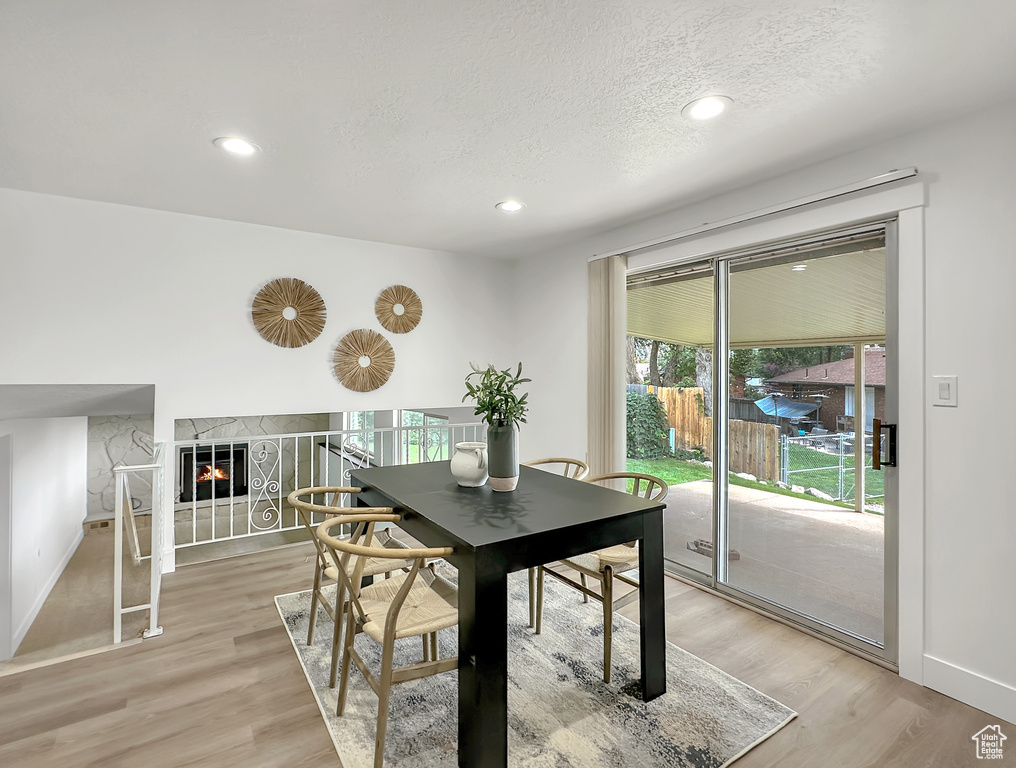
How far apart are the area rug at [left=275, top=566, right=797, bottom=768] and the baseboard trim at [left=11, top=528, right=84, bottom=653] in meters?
2.06

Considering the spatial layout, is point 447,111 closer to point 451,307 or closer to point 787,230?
point 787,230

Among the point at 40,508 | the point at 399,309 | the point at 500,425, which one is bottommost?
the point at 40,508

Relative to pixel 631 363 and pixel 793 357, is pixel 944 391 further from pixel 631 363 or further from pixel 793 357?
pixel 631 363

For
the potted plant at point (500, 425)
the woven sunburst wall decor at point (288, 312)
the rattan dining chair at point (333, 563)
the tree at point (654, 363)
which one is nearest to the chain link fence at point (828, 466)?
the tree at point (654, 363)

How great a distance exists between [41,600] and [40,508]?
0.70m

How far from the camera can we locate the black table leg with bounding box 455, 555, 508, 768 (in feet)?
5.16

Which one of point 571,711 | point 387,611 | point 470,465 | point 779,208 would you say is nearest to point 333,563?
point 387,611

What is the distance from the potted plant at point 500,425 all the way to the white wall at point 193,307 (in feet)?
7.10

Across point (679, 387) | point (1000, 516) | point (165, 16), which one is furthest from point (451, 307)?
point (1000, 516)

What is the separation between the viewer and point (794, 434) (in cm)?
276

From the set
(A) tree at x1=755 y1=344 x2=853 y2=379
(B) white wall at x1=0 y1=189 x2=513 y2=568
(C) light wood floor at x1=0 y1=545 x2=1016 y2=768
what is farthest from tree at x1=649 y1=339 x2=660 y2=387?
(B) white wall at x1=0 y1=189 x2=513 y2=568

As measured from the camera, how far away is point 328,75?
5.94 ft

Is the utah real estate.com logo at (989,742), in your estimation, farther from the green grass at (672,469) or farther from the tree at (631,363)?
the tree at (631,363)

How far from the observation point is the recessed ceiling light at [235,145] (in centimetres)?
229
